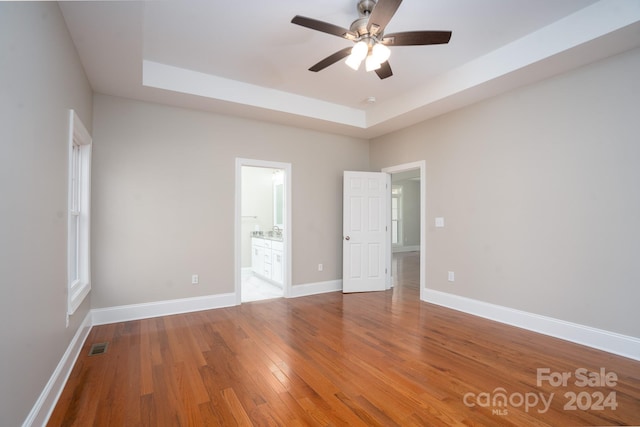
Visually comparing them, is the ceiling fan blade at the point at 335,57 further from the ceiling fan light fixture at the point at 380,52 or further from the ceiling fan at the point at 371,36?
the ceiling fan light fixture at the point at 380,52

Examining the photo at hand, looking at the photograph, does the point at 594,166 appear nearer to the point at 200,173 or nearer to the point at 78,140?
the point at 200,173

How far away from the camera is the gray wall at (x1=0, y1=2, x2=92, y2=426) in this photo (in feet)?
4.90

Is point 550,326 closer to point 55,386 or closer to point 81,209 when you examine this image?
point 55,386

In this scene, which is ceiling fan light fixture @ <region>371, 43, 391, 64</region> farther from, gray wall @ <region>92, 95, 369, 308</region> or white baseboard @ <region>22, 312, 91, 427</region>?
white baseboard @ <region>22, 312, 91, 427</region>

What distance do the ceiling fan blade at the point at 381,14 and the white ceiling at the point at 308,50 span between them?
0.46 meters

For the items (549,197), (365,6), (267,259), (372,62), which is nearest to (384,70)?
(372,62)

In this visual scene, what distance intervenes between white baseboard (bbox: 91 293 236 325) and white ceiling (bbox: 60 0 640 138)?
8.71 feet

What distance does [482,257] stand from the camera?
4090mm

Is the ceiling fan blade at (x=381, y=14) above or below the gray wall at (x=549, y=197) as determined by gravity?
above

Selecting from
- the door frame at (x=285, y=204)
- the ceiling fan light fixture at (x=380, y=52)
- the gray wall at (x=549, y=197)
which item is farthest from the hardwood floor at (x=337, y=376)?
the ceiling fan light fixture at (x=380, y=52)

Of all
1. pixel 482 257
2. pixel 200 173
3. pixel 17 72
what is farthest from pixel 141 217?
pixel 482 257

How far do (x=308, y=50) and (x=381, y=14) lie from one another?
53.9 inches

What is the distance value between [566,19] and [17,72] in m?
4.15

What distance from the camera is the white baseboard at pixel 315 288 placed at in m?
5.13
